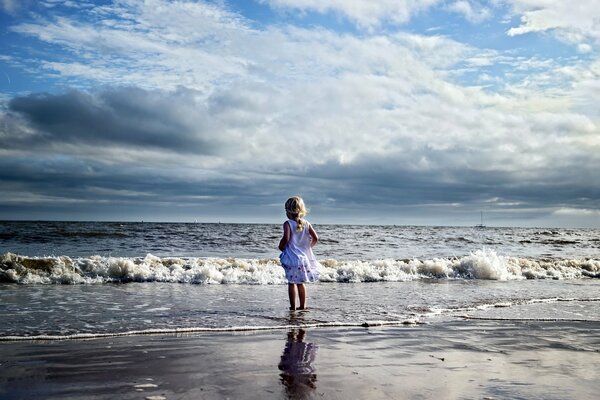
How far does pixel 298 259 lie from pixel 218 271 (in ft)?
20.3

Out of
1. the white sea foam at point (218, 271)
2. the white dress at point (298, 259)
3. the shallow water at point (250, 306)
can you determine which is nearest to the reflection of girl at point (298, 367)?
the shallow water at point (250, 306)

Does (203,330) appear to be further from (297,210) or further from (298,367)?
(297,210)

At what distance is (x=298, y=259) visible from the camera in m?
8.84

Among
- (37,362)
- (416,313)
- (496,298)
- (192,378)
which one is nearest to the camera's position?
(192,378)

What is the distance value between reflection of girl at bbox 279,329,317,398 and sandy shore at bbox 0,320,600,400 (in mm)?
12

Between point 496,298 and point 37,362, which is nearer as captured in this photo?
point 37,362

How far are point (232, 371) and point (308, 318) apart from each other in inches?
145

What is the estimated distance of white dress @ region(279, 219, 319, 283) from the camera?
8844 millimetres

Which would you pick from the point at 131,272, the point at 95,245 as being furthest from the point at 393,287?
the point at 95,245

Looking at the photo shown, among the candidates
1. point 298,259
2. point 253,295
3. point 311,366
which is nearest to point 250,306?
point 298,259

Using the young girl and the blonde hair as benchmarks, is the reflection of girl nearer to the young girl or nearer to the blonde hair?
the young girl

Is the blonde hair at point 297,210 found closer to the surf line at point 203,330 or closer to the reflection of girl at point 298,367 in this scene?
the surf line at point 203,330

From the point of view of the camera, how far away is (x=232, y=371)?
475 centimetres

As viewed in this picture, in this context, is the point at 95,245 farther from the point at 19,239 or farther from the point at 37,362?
the point at 37,362
